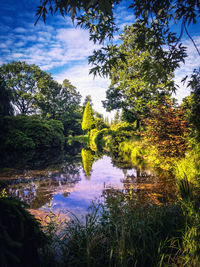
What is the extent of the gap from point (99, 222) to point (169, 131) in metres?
5.05

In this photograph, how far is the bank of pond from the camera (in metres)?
1.25

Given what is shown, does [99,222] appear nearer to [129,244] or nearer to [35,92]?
[129,244]

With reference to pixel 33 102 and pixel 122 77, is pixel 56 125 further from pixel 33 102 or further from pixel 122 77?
pixel 122 77

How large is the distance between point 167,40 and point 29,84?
32836 mm

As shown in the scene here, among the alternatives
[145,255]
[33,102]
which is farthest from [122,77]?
[33,102]

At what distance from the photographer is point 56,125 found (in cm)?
2581

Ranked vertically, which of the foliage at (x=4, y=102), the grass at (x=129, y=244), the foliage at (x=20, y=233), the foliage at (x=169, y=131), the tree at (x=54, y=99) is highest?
the tree at (x=54, y=99)

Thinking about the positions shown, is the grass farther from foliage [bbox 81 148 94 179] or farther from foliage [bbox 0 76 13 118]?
foliage [bbox 0 76 13 118]

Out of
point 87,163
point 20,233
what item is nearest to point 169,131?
point 87,163

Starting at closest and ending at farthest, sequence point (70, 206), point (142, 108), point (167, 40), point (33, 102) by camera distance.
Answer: point (167, 40) → point (70, 206) → point (142, 108) → point (33, 102)

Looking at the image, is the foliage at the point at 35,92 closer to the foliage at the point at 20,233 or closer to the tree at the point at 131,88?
the tree at the point at 131,88

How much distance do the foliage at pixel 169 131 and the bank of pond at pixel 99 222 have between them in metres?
1.67

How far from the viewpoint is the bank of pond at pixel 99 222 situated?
4.11ft

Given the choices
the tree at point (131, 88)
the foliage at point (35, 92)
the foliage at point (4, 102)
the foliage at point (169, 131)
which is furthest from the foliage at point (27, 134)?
the foliage at point (169, 131)
